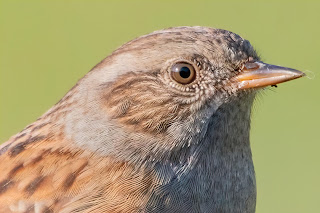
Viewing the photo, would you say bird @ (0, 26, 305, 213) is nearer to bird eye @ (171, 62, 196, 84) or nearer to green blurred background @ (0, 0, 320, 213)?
bird eye @ (171, 62, 196, 84)

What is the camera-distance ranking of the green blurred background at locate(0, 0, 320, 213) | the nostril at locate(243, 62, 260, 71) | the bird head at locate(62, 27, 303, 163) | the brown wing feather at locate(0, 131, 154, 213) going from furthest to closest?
1. the green blurred background at locate(0, 0, 320, 213)
2. the nostril at locate(243, 62, 260, 71)
3. the bird head at locate(62, 27, 303, 163)
4. the brown wing feather at locate(0, 131, 154, 213)

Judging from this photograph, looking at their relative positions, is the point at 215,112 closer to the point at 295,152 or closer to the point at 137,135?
the point at 137,135

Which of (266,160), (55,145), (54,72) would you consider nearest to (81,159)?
(55,145)

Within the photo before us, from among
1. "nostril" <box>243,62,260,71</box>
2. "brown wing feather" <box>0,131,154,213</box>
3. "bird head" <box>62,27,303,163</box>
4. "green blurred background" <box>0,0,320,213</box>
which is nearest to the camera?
"brown wing feather" <box>0,131,154,213</box>

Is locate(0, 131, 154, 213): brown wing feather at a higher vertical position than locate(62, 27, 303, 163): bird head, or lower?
lower

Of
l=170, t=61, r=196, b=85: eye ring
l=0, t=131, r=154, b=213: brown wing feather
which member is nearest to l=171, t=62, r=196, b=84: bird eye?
l=170, t=61, r=196, b=85: eye ring

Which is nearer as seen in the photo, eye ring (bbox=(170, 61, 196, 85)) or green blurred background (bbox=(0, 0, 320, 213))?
eye ring (bbox=(170, 61, 196, 85))

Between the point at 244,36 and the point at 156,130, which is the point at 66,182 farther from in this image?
the point at 244,36
